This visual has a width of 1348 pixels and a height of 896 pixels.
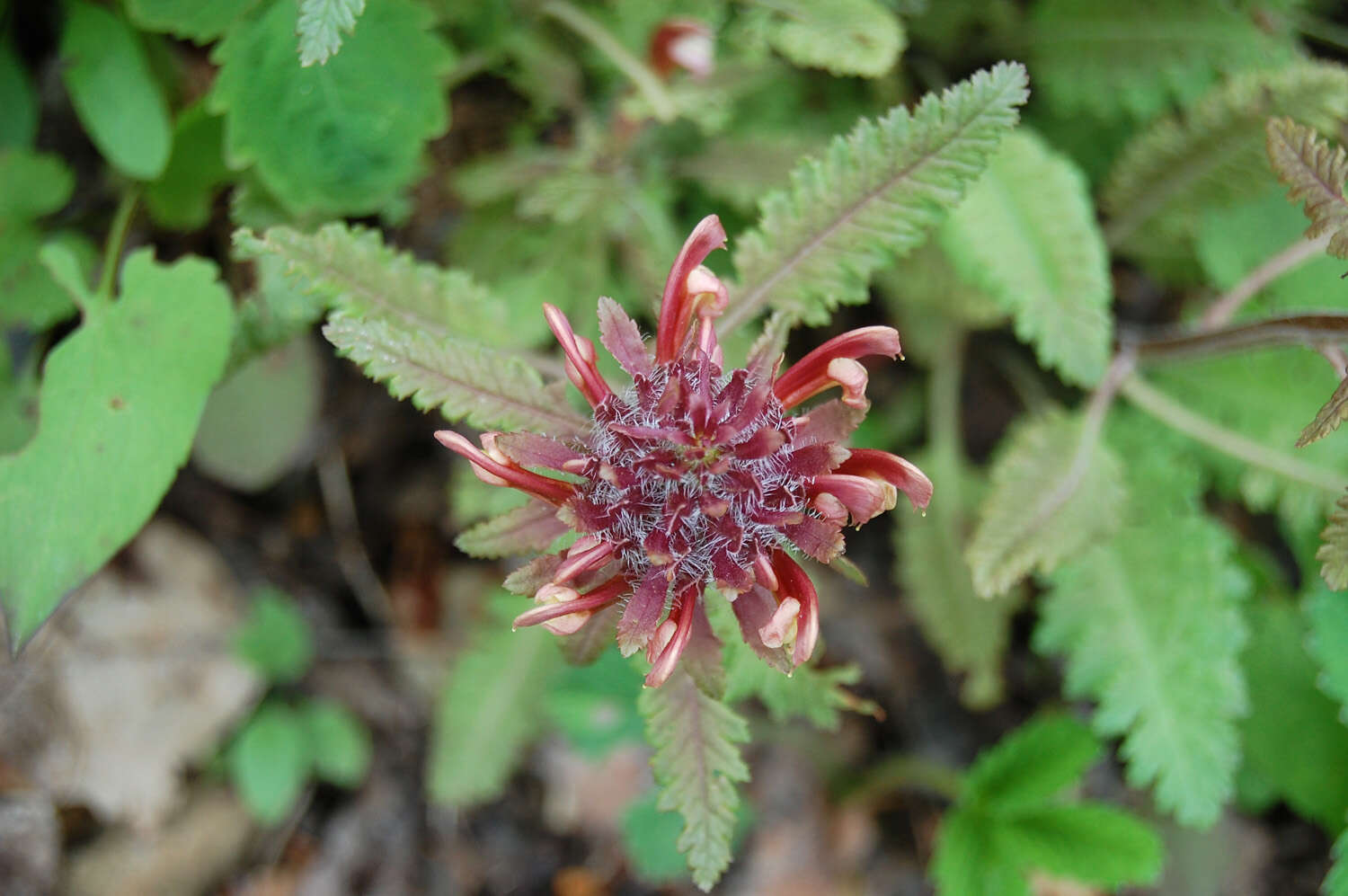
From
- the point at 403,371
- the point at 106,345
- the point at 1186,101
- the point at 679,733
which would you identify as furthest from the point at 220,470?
the point at 1186,101

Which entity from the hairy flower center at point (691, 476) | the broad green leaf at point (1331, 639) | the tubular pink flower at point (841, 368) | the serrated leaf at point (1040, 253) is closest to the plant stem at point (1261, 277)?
the serrated leaf at point (1040, 253)

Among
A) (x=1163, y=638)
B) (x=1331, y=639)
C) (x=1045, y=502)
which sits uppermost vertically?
(x=1045, y=502)

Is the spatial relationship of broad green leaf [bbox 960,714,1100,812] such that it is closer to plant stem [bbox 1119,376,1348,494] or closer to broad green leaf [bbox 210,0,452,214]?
plant stem [bbox 1119,376,1348,494]

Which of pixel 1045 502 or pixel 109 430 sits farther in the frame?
pixel 1045 502

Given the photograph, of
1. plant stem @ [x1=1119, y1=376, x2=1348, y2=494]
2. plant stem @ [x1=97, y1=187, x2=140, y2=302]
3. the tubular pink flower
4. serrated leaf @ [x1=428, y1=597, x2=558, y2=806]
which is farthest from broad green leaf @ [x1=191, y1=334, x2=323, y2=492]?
plant stem @ [x1=1119, y1=376, x2=1348, y2=494]

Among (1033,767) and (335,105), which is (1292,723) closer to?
(1033,767)

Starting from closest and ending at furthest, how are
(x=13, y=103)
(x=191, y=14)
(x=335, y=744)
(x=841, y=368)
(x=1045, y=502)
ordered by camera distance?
(x=841, y=368) < (x=191, y=14) < (x=1045, y=502) < (x=13, y=103) < (x=335, y=744)

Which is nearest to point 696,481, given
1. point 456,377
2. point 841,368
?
point 841,368
